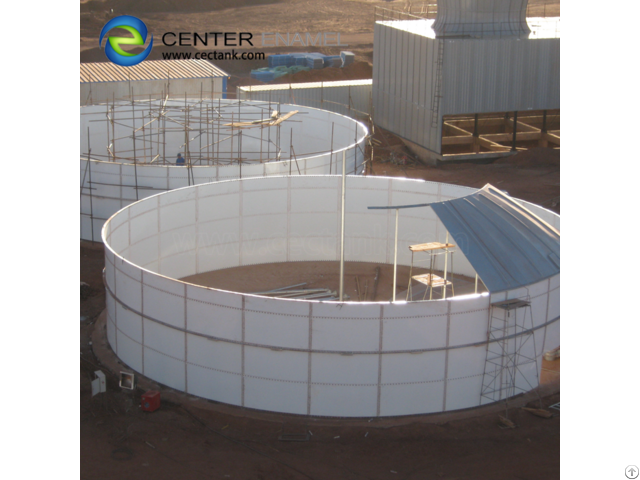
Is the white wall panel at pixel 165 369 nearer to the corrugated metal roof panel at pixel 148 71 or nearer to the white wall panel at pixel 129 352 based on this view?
the white wall panel at pixel 129 352

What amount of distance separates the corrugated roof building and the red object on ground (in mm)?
24914

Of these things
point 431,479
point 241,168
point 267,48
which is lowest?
point 431,479

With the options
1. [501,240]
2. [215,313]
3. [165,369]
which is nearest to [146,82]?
[165,369]

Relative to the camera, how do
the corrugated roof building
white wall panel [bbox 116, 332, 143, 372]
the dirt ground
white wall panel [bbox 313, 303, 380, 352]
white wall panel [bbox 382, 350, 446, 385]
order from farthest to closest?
the corrugated roof building
white wall panel [bbox 116, 332, 143, 372]
white wall panel [bbox 382, 350, 446, 385]
white wall panel [bbox 313, 303, 380, 352]
the dirt ground

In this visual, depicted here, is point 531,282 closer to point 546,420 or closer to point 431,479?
point 546,420

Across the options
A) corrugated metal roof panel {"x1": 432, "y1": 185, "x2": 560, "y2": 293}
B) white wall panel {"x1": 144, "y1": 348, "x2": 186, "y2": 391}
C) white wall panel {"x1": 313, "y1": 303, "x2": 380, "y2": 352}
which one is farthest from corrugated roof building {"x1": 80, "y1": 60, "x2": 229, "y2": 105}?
white wall panel {"x1": 313, "y1": 303, "x2": 380, "y2": 352}

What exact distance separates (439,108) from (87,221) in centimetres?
1915

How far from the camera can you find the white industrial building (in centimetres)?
4203

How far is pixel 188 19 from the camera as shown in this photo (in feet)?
269

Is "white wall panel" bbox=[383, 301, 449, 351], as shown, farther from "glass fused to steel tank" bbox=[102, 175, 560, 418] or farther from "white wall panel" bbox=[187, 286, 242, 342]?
"white wall panel" bbox=[187, 286, 242, 342]

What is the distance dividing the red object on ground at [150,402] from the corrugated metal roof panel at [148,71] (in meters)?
26.8

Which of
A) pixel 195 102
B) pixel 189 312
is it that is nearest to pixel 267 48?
pixel 195 102

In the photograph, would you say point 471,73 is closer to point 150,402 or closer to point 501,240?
point 501,240

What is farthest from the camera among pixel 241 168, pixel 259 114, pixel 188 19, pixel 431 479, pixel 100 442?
pixel 188 19
